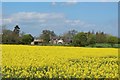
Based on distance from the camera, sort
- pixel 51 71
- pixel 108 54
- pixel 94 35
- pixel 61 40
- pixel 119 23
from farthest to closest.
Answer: pixel 61 40
pixel 94 35
pixel 108 54
pixel 119 23
pixel 51 71

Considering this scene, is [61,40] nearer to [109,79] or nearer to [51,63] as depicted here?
[51,63]

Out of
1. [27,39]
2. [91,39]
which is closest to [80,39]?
[91,39]

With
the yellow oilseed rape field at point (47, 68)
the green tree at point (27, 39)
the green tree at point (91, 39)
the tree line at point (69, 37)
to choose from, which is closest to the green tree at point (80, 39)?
the tree line at point (69, 37)

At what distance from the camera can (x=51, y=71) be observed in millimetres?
4840

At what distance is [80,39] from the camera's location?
8359mm

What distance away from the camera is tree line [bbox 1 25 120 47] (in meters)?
7.36

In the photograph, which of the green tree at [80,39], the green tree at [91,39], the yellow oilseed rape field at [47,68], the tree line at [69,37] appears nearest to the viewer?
the yellow oilseed rape field at [47,68]

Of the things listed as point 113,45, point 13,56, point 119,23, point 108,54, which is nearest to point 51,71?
point 13,56

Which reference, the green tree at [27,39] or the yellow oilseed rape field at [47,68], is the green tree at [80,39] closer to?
the green tree at [27,39]

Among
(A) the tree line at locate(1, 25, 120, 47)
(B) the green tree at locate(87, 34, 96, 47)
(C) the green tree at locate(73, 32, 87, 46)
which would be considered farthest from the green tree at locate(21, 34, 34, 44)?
(B) the green tree at locate(87, 34, 96, 47)

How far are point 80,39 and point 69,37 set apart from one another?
1.08 ft

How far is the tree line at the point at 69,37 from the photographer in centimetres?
736

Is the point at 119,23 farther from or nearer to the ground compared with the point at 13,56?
farther from the ground

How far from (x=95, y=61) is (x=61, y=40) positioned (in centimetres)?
254
